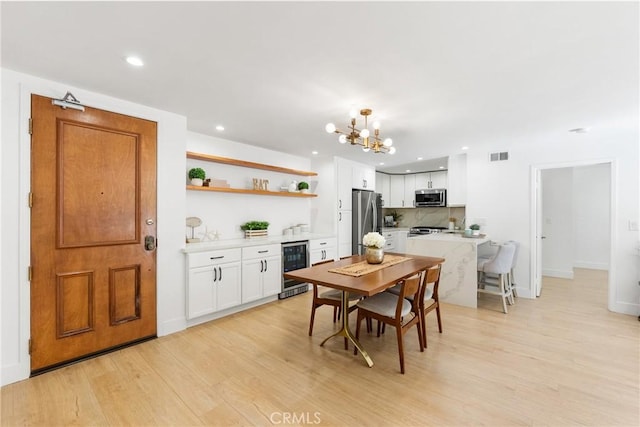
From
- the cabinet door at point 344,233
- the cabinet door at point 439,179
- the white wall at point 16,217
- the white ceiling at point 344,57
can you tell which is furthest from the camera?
the cabinet door at point 439,179

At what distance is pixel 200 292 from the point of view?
3.20 meters

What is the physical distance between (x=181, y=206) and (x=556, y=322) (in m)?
4.55

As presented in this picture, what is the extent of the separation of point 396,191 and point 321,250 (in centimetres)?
347

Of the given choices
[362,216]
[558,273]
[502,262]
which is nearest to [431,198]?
[362,216]

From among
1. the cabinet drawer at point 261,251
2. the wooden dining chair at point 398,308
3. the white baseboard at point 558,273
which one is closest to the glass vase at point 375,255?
the wooden dining chair at point 398,308

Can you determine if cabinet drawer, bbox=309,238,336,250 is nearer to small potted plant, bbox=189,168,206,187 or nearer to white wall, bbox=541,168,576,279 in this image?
small potted plant, bbox=189,168,206,187

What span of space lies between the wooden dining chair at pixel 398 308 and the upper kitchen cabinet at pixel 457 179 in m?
3.10

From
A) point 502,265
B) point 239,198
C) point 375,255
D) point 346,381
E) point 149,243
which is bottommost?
point 346,381

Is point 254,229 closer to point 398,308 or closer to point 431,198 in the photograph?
point 398,308

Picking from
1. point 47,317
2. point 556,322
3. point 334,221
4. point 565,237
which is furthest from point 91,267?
point 565,237

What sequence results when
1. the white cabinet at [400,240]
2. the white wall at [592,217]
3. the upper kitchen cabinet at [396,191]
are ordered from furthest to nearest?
the upper kitchen cabinet at [396,191] < the white cabinet at [400,240] < the white wall at [592,217]

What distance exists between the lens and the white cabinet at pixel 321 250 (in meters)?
4.59

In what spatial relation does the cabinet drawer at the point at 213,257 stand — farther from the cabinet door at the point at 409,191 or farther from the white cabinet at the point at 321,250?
the cabinet door at the point at 409,191

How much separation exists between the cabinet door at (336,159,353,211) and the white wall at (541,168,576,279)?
368 centimetres
